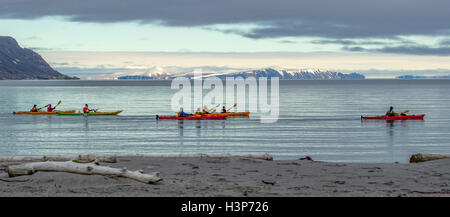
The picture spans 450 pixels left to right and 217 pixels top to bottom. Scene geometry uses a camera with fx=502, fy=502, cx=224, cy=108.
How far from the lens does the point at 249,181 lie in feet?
39.7

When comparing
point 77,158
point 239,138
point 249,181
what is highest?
point 77,158

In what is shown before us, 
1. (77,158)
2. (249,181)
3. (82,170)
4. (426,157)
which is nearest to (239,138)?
(426,157)

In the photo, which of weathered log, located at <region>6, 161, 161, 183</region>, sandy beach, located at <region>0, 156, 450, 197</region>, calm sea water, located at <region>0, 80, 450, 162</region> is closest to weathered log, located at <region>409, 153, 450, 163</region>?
sandy beach, located at <region>0, 156, 450, 197</region>

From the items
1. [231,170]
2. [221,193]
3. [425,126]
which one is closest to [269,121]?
[425,126]

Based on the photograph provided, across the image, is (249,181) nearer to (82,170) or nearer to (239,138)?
(82,170)

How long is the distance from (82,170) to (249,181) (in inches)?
155

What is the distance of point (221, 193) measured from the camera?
408 inches

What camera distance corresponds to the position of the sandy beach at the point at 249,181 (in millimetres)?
10539

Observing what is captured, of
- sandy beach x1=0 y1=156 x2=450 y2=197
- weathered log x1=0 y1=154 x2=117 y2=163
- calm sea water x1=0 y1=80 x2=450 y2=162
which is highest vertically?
weathered log x1=0 y1=154 x2=117 y2=163

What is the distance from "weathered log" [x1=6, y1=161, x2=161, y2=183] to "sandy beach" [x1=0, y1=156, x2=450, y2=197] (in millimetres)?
122

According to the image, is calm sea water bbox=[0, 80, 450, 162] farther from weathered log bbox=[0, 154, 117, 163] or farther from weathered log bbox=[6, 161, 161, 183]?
weathered log bbox=[6, 161, 161, 183]

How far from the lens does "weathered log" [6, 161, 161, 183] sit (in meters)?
11.5

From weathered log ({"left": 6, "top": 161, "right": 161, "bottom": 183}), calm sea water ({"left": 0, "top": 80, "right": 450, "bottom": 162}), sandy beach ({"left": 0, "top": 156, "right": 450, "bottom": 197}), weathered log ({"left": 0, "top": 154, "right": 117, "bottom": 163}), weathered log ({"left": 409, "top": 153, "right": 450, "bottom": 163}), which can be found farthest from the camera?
calm sea water ({"left": 0, "top": 80, "right": 450, "bottom": 162})
